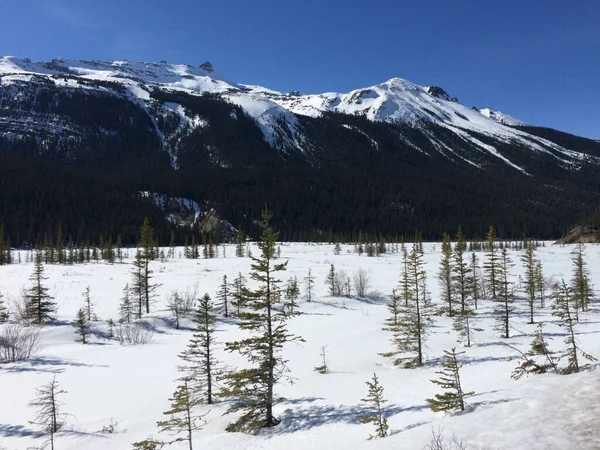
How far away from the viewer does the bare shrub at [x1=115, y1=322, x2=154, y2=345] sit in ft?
112

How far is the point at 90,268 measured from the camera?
226ft

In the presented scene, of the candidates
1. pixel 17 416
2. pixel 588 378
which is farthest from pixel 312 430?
pixel 17 416

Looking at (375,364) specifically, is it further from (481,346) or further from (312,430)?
(312,430)

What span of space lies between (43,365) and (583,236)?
460ft

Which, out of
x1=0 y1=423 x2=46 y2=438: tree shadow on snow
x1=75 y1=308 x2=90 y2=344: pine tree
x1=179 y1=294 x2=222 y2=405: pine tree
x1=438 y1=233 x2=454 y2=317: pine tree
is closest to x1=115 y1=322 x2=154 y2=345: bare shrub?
x1=75 y1=308 x2=90 y2=344: pine tree

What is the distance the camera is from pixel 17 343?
2864 cm

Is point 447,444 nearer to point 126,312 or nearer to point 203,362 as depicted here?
point 203,362

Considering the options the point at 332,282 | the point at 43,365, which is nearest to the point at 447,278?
the point at 332,282

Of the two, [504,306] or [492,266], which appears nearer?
[504,306]

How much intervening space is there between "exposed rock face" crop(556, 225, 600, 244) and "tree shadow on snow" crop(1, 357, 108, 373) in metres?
129

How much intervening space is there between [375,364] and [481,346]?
396 inches

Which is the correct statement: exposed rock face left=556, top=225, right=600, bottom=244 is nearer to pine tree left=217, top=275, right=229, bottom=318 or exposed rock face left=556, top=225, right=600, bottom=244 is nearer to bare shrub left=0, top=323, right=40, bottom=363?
pine tree left=217, top=275, right=229, bottom=318

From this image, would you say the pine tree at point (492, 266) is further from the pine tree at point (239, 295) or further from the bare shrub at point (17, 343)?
the bare shrub at point (17, 343)

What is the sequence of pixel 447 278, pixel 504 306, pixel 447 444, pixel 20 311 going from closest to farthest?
pixel 447 444 < pixel 504 306 < pixel 20 311 < pixel 447 278
